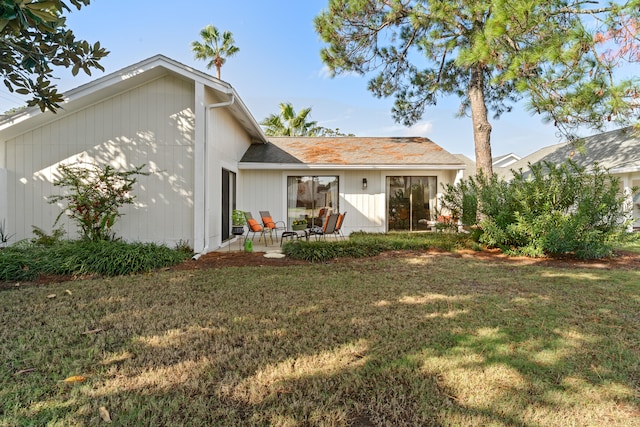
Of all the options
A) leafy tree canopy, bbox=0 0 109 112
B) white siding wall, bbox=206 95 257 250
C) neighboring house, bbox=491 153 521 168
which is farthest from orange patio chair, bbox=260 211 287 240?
neighboring house, bbox=491 153 521 168

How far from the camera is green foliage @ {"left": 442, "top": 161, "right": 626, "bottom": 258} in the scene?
683cm

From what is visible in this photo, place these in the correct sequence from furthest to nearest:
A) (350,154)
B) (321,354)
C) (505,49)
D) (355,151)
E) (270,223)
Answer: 1. (355,151)
2. (350,154)
3. (270,223)
4. (505,49)
5. (321,354)

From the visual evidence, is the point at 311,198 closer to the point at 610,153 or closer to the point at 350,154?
the point at 350,154

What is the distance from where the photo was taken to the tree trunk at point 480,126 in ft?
32.7

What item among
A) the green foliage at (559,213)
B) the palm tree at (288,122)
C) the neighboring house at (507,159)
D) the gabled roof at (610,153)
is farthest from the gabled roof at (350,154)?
the neighboring house at (507,159)

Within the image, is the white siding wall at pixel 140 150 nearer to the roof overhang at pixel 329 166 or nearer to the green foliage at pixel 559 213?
the roof overhang at pixel 329 166

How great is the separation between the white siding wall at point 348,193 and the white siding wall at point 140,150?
3828mm

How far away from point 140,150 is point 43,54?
187 inches

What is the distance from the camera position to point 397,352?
2902 millimetres

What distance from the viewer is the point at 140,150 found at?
7.86 m

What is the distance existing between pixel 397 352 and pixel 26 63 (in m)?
4.28

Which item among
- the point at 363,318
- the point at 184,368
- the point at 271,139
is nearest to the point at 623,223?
the point at 363,318

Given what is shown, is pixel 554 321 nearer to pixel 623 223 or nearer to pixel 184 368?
pixel 184 368

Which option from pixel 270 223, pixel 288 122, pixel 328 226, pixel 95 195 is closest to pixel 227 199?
pixel 270 223
